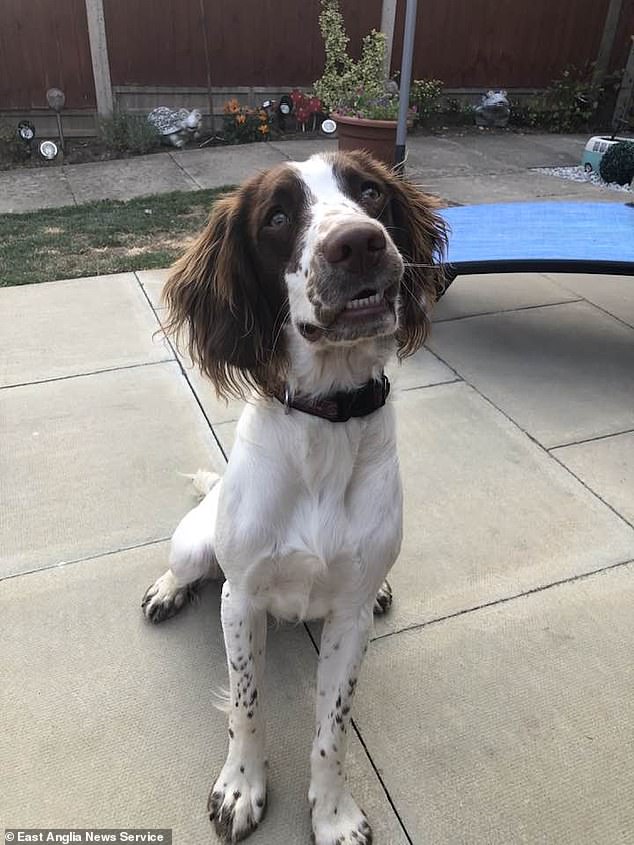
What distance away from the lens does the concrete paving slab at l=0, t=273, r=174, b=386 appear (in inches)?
156

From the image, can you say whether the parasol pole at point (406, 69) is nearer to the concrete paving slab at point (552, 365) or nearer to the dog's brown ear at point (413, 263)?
the concrete paving slab at point (552, 365)

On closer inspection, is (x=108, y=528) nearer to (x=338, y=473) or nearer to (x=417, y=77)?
(x=338, y=473)

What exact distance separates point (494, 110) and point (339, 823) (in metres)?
10.9

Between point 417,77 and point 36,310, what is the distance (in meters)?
8.33

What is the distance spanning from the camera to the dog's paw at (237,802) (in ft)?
5.96

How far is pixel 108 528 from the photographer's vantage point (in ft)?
9.25

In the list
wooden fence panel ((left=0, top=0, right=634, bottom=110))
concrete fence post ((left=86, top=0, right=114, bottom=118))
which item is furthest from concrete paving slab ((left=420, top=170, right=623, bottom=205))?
concrete fence post ((left=86, top=0, right=114, bottom=118))

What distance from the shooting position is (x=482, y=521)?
9.59 feet

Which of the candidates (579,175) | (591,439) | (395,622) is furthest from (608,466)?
(579,175)

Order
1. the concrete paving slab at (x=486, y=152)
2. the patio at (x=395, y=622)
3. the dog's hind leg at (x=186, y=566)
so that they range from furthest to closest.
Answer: the concrete paving slab at (x=486, y=152), the dog's hind leg at (x=186, y=566), the patio at (x=395, y=622)

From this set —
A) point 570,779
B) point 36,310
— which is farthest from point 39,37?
point 570,779

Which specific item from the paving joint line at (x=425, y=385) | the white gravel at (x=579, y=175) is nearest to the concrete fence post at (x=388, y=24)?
the white gravel at (x=579, y=175)

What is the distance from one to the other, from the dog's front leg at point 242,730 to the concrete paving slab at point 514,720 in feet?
1.23

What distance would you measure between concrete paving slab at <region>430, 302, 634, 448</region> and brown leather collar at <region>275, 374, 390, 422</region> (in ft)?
6.56
